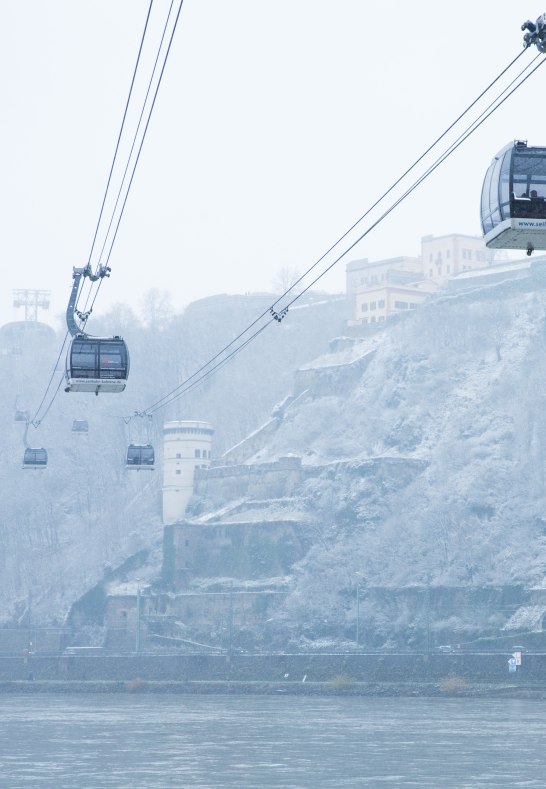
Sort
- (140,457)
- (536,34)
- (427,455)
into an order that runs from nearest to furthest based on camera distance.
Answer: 1. (536,34)
2. (140,457)
3. (427,455)

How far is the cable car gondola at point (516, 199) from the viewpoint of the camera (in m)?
16.7

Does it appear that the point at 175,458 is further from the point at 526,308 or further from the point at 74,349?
the point at 74,349

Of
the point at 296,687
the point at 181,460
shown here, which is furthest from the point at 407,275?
the point at 296,687

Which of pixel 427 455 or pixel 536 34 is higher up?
pixel 427 455

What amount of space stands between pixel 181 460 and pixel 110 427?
51.6 ft

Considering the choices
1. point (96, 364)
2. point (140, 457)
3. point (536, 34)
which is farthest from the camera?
point (140, 457)

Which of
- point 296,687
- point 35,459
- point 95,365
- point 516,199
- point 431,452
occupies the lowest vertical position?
point 296,687

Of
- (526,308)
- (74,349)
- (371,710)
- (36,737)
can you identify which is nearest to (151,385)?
(526,308)

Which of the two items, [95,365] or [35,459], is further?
[35,459]

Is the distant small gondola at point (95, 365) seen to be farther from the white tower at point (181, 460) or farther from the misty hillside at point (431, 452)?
the white tower at point (181, 460)

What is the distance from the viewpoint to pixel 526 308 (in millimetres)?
107625

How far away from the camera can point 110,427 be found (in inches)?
4557

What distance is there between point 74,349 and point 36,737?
80.4 ft

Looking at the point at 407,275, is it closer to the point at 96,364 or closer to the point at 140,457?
the point at 140,457
